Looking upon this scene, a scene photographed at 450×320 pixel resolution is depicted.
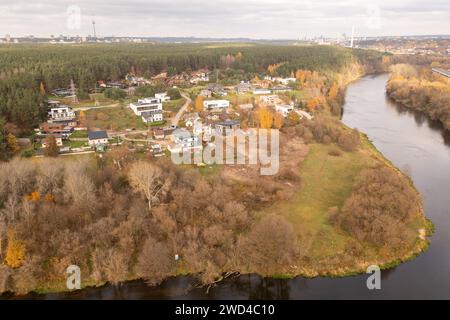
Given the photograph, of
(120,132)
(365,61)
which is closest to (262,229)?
(120,132)

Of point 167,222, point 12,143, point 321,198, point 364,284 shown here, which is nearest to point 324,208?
point 321,198

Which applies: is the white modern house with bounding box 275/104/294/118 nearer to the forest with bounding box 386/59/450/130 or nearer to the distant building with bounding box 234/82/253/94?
the distant building with bounding box 234/82/253/94

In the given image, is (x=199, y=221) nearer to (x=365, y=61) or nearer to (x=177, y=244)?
(x=177, y=244)

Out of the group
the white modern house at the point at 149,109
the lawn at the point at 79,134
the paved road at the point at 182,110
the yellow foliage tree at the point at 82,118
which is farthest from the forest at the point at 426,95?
the yellow foliage tree at the point at 82,118

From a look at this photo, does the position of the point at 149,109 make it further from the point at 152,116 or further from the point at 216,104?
the point at 216,104

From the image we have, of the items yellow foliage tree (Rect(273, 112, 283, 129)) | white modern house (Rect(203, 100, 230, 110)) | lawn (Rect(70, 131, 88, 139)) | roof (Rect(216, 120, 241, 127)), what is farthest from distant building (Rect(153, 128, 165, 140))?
white modern house (Rect(203, 100, 230, 110))

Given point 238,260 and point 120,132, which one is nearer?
point 238,260
